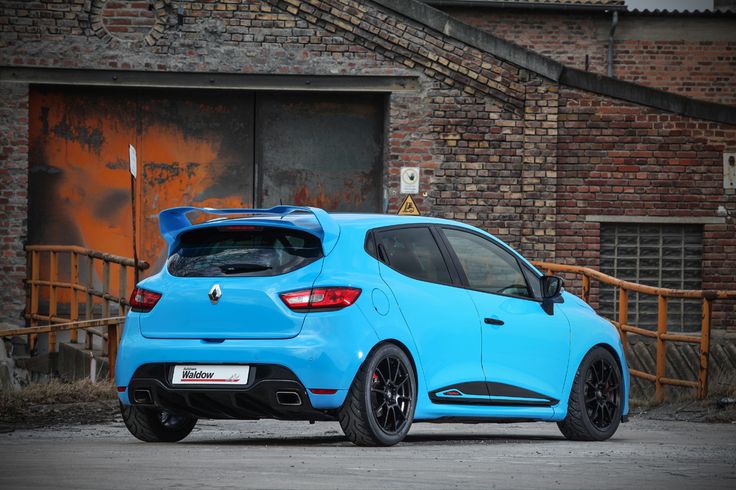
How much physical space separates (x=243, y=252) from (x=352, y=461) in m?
1.74

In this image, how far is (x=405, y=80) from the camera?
20.8 meters

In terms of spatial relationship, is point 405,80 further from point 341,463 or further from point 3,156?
point 341,463

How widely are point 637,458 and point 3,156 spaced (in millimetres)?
13782

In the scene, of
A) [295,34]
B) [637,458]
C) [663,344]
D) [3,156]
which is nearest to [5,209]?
[3,156]

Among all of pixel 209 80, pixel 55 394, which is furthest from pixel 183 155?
pixel 55 394

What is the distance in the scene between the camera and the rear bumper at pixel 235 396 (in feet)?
28.0

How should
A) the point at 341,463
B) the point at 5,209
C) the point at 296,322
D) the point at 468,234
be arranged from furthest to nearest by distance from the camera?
the point at 5,209 < the point at 468,234 < the point at 296,322 < the point at 341,463

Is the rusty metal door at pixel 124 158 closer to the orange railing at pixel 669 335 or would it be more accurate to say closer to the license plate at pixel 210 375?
the orange railing at pixel 669 335

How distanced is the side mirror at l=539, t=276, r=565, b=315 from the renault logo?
8.68 feet

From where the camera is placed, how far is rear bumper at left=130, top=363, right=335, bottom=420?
8523mm

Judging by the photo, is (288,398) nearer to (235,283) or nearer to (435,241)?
(235,283)

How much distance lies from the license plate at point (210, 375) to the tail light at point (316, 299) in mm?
484

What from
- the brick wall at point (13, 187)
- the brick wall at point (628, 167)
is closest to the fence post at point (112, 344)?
the brick wall at point (13, 187)

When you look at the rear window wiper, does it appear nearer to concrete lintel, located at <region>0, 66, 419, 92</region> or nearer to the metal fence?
the metal fence
